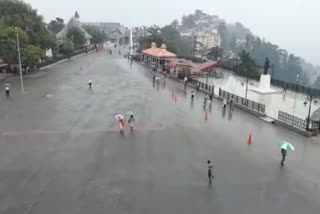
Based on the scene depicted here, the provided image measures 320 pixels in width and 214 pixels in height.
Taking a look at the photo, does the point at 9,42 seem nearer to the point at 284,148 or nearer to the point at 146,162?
the point at 146,162

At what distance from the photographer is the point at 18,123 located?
2395cm

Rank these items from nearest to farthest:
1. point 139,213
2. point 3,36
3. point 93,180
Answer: point 139,213 → point 93,180 → point 3,36

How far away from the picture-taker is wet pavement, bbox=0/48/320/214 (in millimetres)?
13898

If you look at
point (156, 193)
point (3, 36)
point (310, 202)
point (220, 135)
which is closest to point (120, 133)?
point (220, 135)

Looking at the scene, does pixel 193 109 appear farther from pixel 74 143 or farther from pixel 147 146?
pixel 74 143

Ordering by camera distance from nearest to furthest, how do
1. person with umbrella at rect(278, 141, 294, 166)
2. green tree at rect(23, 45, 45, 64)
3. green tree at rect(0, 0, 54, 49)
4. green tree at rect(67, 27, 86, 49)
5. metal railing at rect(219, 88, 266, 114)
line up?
person with umbrella at rect(278, 141, 294, 166) < metal railing at rect(219, 88, 266, 114) < green tree at rect(23, 45, 45, 64) < green tree at rect(0, 0, 54, 49) < green tree at rect(67, 27, 86, 49)

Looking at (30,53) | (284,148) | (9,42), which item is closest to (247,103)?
(284,148)

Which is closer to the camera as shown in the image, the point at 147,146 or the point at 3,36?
the point at 147,146

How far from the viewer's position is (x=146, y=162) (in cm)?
1775

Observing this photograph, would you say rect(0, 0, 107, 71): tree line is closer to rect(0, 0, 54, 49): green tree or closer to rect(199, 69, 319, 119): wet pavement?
rect(0, 0, 54, 49): green tree

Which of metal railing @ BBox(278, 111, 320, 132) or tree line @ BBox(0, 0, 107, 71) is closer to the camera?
metal railing @ BBox(278, 111, 320, 132)

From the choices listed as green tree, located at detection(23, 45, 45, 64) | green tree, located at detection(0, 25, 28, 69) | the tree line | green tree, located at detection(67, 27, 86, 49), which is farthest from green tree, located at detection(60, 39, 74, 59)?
green tree, located at detection(0, 25, 28, 69)

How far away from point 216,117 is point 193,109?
2.98m

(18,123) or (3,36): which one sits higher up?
(3,36)
